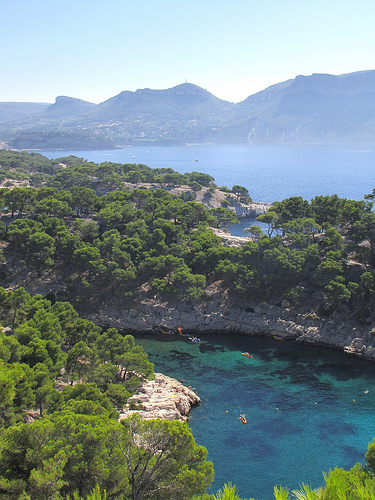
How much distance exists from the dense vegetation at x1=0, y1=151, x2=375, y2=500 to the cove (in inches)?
234

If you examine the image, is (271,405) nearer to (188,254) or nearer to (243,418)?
(243,418)

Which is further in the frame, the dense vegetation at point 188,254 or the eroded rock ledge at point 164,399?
the dense vegetation at point 188,254

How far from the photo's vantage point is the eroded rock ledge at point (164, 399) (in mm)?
29203

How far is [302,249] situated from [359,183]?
4425 inches

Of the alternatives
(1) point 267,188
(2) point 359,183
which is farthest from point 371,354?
(2) point 359,183

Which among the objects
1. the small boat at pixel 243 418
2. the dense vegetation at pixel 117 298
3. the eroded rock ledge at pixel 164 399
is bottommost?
the small boat at pixel 243 418

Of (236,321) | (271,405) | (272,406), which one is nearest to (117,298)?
(236,321)

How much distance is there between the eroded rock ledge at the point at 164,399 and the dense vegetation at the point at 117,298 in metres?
1.30

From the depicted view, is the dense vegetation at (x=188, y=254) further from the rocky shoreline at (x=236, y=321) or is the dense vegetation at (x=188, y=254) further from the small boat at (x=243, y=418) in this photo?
A: the small boat at (x=243, y=418)

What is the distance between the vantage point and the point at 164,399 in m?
31.3

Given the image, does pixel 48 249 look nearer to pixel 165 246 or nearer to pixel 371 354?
pixel 165 246

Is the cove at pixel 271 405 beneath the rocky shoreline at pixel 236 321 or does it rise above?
beneath

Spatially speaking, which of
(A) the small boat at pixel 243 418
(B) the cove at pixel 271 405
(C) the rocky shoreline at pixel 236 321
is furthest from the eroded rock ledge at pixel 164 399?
(C) the rocky shoreline at pixel 236 321

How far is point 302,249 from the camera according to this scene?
167 ft
